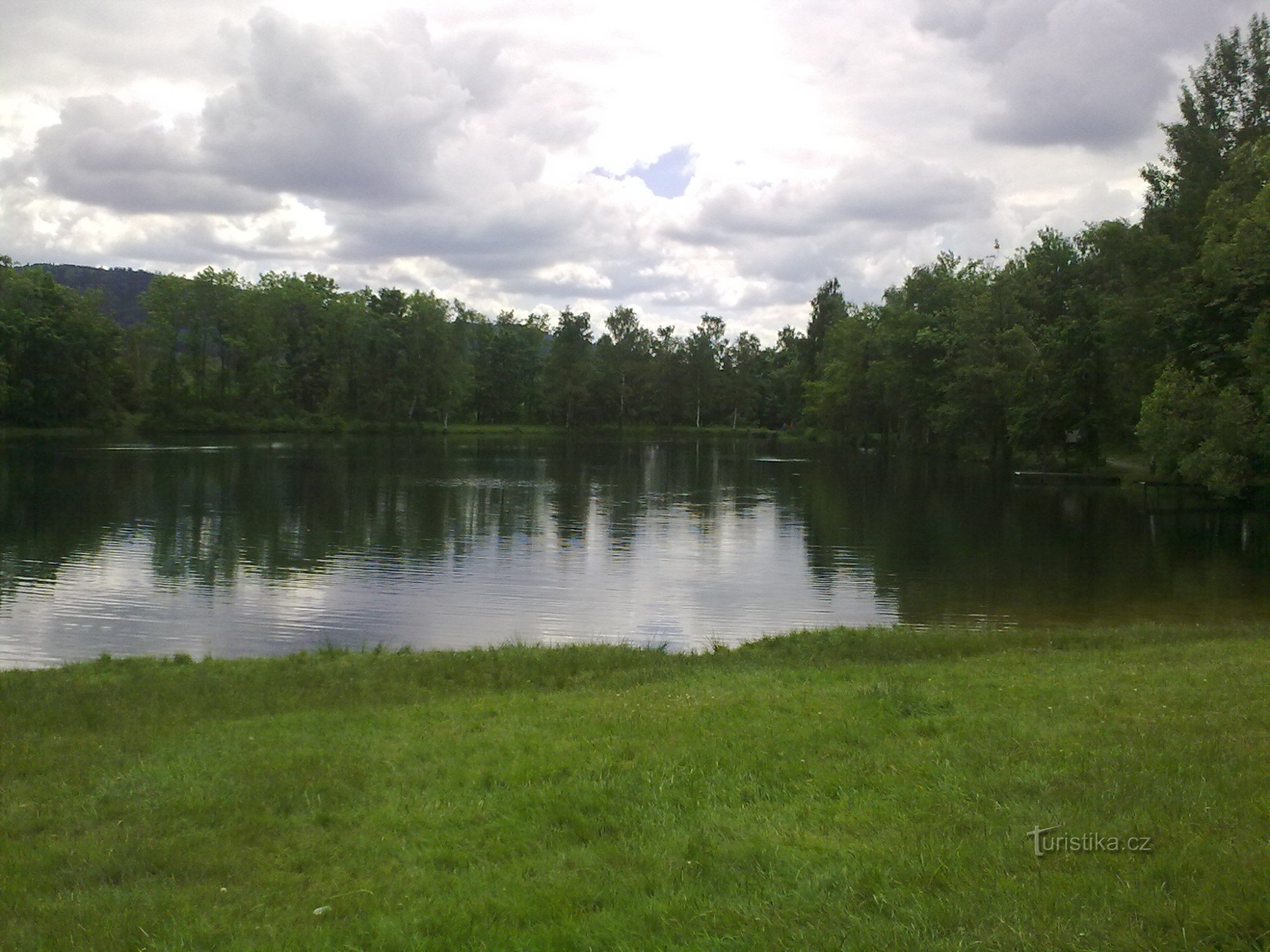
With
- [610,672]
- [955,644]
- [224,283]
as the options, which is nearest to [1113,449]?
[955,644]

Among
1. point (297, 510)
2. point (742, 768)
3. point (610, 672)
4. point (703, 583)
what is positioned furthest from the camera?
point (297, 510)

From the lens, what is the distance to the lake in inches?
861

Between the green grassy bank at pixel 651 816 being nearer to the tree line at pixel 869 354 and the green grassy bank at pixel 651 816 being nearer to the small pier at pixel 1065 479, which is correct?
the tree line at pixel 869 354

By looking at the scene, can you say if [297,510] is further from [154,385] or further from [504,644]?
[154,385]

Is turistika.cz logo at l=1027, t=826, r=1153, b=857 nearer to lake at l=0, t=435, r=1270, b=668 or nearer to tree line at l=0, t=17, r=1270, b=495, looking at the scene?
lake at l=0, t=435, r=1270, b=668

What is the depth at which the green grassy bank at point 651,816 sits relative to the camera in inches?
220

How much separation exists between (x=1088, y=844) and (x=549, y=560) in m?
25.7

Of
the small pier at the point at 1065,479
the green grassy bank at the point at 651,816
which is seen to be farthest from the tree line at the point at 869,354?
the green grassy bank at the point at 651,816

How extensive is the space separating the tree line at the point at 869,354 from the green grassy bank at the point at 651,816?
1260 inches

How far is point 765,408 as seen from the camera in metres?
175

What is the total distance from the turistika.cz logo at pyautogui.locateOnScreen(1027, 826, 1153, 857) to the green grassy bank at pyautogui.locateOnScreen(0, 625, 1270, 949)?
0.05 m

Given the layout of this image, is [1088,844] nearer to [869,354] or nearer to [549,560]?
[549,560]

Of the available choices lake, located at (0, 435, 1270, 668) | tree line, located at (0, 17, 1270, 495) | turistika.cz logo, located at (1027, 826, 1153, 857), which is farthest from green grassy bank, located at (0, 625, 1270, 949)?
tree line, located at (0, 17, 1270, 495)

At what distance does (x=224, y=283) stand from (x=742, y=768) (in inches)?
4986
